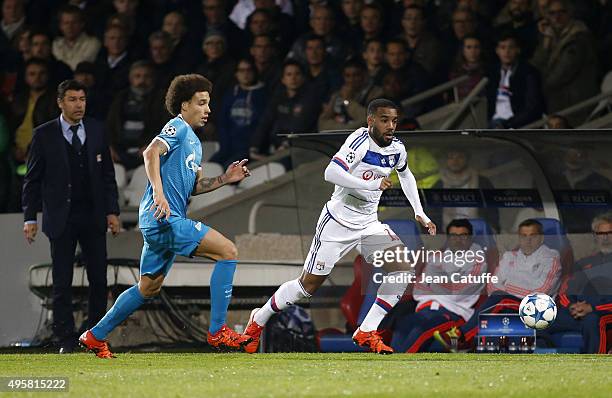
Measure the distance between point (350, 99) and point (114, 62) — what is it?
3.39 meters

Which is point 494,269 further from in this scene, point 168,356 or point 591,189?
point 168,356

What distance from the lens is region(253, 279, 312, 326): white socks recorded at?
432 inches

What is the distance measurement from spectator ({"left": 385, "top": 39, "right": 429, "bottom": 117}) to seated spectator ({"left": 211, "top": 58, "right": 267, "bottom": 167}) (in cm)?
156

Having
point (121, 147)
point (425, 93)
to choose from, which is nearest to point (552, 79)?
point (425, 93)

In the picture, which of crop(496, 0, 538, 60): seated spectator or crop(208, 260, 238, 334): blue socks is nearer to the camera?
crop(208, 260, 238, 334): blue socks

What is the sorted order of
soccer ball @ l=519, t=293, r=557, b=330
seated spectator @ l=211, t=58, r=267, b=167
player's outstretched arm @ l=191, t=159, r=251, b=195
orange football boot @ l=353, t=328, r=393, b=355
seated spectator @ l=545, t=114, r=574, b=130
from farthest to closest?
1. seated spectator @ l=211, t=58, r=267, b=167
2. seated spectator @ l=545, t=114, r=574, b=130
3. soccer ball @ l=519, t=293, r=557, b=330
4. orange football boot @ l=353, t=328, r=393, b=355
5. player's outstretched arm @ l=191, t=159, r=251, b=195

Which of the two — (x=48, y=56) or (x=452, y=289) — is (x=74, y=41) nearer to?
(x=48, y=56)

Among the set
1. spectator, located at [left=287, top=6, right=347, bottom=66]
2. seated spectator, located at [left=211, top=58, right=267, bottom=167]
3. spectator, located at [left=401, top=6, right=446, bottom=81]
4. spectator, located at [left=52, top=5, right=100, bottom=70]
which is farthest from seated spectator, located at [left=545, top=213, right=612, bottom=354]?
spectator, located at [left=52, top=5, right=100, bottom=70]

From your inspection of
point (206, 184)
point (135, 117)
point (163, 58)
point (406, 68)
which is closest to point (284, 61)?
point (406, 68)

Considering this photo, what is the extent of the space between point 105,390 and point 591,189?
214 inches

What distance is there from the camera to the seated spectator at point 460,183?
12.0 meters

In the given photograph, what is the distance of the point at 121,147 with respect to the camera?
53.6 feet

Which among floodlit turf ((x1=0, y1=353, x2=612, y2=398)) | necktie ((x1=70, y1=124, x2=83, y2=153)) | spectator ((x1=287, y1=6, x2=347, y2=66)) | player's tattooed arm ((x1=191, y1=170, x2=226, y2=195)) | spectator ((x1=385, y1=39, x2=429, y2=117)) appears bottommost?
floodlit turf ((x1=0, y1=353, x2=612, y2=398))

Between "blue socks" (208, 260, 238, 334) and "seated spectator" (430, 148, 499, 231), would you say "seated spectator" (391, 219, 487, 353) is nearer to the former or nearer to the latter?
"seated spectator" (430, 148, 499, 231)
